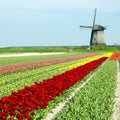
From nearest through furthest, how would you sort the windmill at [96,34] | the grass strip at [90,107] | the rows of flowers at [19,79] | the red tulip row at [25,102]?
the red tulip row at [25,102] → the grass strip at [90,107] → the rows of flowers at [19,79] → the windmill at [96,34]

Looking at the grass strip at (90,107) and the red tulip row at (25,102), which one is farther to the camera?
the grass strip at (90,107)

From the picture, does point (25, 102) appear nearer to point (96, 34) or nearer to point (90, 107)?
point (90, 107)

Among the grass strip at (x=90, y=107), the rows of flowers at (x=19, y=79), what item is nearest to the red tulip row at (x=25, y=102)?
the grass strip at (x=90, y=107)

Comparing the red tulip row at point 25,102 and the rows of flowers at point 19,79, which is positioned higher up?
the red tulip row at point 25,102

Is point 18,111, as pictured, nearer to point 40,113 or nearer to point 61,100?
point 40,113

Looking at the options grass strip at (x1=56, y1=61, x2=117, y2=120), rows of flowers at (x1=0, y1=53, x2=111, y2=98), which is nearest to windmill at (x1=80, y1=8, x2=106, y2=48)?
rows of flowers at (x1=0, y1=53, x2=111, y2=98)

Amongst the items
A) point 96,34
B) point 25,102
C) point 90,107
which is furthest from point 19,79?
point 96,34

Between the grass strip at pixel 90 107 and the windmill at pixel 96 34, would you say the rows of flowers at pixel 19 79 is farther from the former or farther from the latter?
the windmill at pixel 96 34

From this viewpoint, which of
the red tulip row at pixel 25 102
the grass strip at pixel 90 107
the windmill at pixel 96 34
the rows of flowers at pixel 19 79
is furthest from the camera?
the windmill at pixel 96 34

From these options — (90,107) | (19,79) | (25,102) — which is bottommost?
(19,79)

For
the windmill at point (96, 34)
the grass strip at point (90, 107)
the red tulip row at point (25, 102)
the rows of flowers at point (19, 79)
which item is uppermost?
the windmill at point (96, 34)

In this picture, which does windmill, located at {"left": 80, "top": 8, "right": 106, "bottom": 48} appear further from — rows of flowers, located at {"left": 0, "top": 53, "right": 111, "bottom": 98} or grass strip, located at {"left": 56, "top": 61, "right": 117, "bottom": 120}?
grass strip, located at {"left": 56, "top": 61, "right": 117, "bottom": 120}

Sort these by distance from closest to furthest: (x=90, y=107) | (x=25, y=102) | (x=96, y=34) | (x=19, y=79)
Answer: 1. (x=25, y=102)
2. (x=90, y=107)
3. (x=19, y=79)
4. (x=96, y=34)

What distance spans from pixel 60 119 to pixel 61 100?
11.8ft
